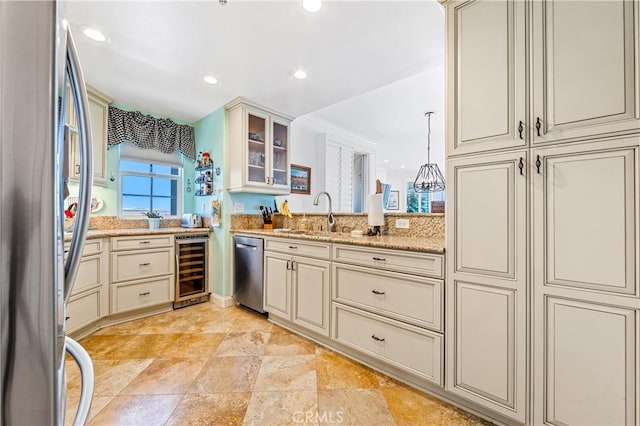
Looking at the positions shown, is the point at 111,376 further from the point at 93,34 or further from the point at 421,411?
the point at 93,34

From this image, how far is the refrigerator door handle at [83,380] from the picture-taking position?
575mm

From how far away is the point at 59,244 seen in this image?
444mm

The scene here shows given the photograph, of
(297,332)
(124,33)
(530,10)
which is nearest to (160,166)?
(124,33)

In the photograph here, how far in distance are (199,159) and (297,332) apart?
8.21ft

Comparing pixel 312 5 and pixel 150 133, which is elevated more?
pixel 312 5

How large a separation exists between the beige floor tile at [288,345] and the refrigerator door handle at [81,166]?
1836 millimetres

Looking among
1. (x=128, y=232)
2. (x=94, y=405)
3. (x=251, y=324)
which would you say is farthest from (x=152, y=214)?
(x=94, y=405)

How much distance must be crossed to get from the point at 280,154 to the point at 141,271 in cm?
204

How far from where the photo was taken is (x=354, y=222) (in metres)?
2.71

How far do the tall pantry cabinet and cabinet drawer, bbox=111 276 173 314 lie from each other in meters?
2.83

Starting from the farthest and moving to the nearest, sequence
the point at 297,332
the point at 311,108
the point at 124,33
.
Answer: the point at 311,108
the point at 297,332
the point at 124,33

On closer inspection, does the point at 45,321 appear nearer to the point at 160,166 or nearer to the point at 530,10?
the point at 530,10

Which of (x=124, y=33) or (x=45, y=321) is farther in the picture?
(x=124, y=33)

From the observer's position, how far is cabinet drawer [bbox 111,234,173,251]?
265 cm
